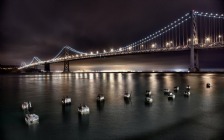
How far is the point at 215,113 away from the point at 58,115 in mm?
12548

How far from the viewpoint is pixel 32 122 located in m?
16.1

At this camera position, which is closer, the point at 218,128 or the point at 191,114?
the point at 218,128

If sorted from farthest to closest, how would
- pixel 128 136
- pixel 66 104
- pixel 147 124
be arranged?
pixel 66 104 → pixel 147 124 → pixel 128 136

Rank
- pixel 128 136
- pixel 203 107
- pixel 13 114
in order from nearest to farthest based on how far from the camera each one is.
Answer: pixel 128 136 → pixel 13 114 → pixel 203 107

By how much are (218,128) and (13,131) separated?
12.6 metres

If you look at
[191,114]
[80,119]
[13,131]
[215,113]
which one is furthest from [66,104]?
[215,113]

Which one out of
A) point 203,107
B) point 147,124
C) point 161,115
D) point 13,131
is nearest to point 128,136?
point 147,124

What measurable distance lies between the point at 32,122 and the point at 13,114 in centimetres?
519

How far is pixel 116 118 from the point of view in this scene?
1772 cm

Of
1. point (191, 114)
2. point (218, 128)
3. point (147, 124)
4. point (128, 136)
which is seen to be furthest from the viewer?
point (191, 114)

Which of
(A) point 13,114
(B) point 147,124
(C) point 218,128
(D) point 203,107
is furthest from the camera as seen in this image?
(D) point 203,107

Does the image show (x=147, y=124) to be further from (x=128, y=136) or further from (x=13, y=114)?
(x=13, y=114)

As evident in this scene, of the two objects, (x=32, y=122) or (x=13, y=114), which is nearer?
(x=32, y=122)

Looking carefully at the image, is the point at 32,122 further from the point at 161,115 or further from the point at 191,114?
the point at 191,114
